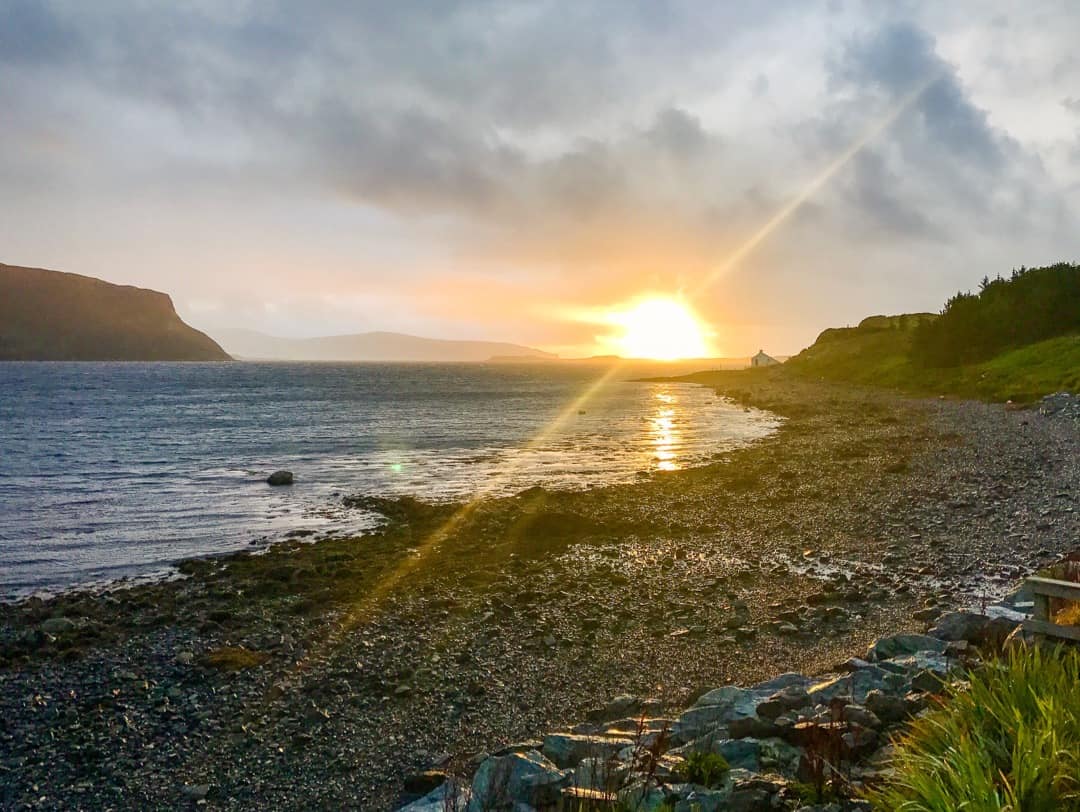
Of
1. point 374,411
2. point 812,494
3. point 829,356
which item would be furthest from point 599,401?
point 812,494

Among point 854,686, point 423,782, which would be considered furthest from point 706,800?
point 423,782

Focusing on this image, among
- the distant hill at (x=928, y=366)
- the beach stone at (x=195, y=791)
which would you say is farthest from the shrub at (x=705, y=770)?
the distant hill at (x=928, y=366)

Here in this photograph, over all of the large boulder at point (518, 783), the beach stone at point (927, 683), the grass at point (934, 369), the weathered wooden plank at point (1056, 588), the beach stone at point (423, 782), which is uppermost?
the grass at point (934, 369)

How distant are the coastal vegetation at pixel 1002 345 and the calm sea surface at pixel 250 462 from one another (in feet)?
72.0

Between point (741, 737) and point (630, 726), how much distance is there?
2126mm

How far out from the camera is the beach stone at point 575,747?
895 cm

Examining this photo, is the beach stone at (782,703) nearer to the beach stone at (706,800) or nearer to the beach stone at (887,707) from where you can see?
the beach stone at (887,707)

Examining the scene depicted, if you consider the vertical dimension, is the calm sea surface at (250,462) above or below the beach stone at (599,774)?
below

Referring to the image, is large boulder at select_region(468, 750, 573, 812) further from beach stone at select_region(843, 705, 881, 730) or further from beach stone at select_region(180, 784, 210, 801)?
beach stone at select_region(180, 784, 210, 801)

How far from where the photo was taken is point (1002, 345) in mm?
84188

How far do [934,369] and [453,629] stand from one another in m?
92.1

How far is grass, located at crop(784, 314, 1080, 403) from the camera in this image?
202 ft

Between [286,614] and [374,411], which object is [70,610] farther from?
[374,411]

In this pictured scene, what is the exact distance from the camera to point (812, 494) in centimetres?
3114
